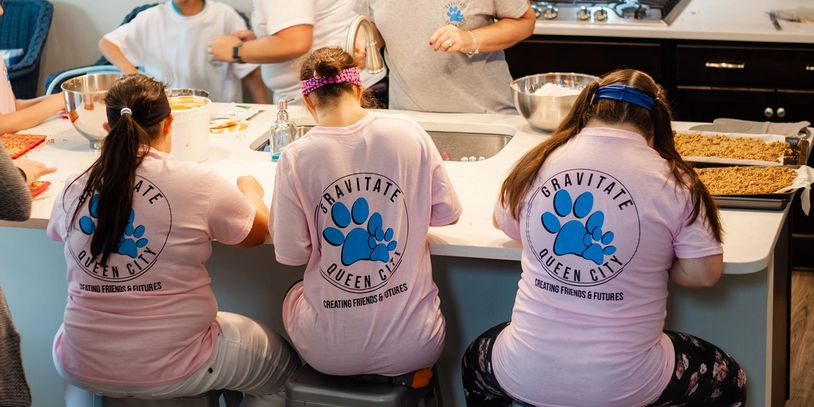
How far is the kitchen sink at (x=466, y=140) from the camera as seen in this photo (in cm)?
291

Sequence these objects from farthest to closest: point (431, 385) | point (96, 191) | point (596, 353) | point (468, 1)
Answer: point (468, 1) < point (431, 385) < point (96, 191) < point (596, 353)

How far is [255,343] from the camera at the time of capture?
219 centimetres

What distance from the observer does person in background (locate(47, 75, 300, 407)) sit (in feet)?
6.55

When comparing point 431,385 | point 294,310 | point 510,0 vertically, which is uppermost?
point 510,0

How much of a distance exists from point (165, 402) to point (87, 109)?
97cm

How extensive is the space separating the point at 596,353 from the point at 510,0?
57.8 inches

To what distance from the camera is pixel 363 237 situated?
1.98 meters

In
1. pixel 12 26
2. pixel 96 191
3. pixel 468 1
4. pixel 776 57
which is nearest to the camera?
pixel 96 191

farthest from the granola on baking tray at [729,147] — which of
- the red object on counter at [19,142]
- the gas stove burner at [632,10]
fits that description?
the red object on counter at [19,142]

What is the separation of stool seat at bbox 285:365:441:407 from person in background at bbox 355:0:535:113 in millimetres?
1198

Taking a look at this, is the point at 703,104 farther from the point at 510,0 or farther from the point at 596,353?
the point at 596,353

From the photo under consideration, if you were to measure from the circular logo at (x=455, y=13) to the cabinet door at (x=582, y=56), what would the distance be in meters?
1.05

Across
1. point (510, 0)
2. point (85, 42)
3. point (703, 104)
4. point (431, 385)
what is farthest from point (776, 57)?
point (85, 42)

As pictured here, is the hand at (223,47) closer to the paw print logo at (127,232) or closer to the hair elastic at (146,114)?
the hair elastic at (146,114)
